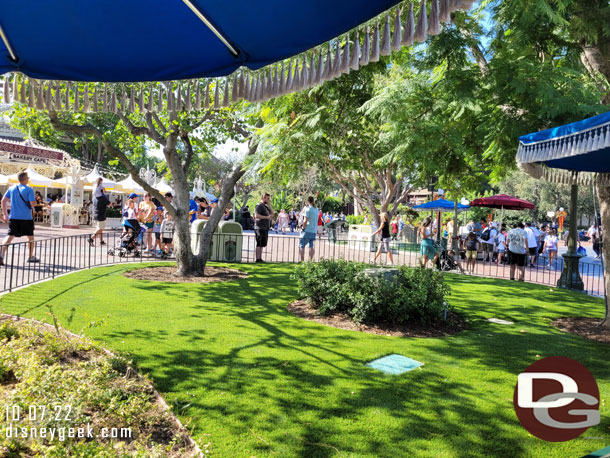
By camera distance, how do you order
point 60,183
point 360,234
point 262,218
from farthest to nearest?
point 60,183
point 360,234
point 262,218

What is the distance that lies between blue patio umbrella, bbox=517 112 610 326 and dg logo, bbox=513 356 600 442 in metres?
2.38

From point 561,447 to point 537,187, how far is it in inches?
2402

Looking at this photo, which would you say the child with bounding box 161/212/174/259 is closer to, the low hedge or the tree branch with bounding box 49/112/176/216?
the tree branch with bounding box 49/112/176/216

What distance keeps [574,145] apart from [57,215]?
24631mm

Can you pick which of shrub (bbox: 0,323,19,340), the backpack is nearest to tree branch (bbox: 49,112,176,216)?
shrub (bbox: 0,323,19,340)

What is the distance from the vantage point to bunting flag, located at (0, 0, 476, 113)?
101 inches

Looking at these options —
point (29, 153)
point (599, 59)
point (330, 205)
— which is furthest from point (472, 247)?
point (330, 205)

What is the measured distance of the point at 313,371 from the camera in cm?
511

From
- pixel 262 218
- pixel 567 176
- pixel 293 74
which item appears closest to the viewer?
pixel 293 74

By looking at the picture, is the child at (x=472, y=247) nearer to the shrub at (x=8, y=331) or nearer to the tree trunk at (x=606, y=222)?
the tree trunk at (x=606, y=222)

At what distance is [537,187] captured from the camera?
57.3 meters

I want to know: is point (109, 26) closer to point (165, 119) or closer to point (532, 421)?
point (532, 421)

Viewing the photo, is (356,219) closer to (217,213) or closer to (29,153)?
(29,153)

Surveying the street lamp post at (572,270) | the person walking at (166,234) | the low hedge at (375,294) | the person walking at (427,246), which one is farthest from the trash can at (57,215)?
the street lamp post at (572,270)
